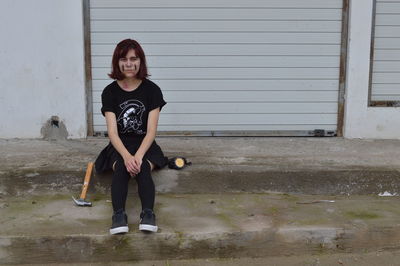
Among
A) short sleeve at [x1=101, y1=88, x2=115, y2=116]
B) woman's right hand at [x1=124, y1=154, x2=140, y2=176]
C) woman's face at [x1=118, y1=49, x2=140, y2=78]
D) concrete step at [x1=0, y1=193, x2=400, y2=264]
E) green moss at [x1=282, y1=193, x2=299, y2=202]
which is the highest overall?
woman's face at [x1=118, y1=49, x2=140, y2=78]

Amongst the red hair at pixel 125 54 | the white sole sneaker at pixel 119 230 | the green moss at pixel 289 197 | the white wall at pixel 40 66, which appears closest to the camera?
the white sole sneaker at pixel 119 230

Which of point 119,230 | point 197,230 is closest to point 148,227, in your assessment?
point 119,230

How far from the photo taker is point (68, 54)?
5.46 meters

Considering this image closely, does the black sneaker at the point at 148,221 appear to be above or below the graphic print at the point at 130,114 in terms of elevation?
below

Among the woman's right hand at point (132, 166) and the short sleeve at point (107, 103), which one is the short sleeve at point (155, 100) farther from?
the woman's right hand at point (132, 166)

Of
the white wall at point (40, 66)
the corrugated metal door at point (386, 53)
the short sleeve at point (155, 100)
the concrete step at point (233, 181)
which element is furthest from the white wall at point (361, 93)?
the white wall at point (40, 66)

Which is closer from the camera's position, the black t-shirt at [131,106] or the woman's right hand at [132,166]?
the woman's right hand at [132,166]

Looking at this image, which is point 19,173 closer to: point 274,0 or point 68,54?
point 68,54

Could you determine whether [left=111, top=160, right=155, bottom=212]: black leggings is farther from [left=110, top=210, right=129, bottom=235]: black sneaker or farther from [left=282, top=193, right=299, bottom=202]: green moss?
[left=282, top=193, right=299, bottom=202]: green moss

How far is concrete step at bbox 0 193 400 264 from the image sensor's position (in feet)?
11.1

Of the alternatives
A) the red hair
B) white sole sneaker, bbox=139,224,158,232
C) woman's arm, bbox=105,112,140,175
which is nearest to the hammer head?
woman's arm, bbox=105,112,140,175

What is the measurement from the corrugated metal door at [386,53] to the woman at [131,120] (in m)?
3.01

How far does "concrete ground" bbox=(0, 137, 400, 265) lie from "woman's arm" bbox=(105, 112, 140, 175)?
39 cm

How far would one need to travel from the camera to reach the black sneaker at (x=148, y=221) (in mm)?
3393
